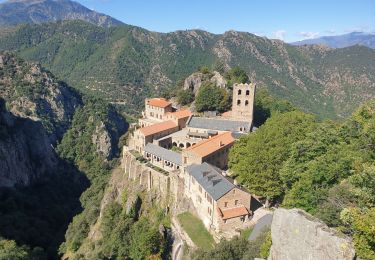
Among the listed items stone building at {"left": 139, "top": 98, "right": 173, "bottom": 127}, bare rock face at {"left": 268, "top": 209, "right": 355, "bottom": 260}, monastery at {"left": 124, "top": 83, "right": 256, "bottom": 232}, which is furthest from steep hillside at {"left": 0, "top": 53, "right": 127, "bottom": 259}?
bare rock face at {"left": 268, "top": 209, "right": 355, "bottom": 260}

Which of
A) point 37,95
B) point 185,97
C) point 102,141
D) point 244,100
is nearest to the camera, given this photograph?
point 244,100

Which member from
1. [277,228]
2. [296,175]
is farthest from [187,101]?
[277,228]

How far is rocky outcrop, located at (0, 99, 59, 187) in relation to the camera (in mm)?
110312

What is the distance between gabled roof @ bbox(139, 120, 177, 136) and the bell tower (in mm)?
13729

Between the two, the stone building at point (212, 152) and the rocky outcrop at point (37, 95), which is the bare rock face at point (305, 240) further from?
the rocky outcrop at point (37, 95)

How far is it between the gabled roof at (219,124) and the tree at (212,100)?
9.79 metres

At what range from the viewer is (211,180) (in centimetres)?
4909

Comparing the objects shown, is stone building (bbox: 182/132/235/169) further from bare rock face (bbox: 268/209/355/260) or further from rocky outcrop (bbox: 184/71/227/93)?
rocky outcrop (bbox: 184/71/227/93)

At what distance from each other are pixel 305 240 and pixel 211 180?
2815 centimetres

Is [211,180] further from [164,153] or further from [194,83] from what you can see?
[194,83]

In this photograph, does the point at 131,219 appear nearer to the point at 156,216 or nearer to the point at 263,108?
the point at 156,216

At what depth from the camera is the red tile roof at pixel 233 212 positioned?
149 ft

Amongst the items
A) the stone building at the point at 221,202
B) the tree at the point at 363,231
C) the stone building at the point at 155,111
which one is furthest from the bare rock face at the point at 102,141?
the tree at the point at 363,231

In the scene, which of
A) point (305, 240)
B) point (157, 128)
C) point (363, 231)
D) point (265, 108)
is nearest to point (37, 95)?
point (157, 128)
